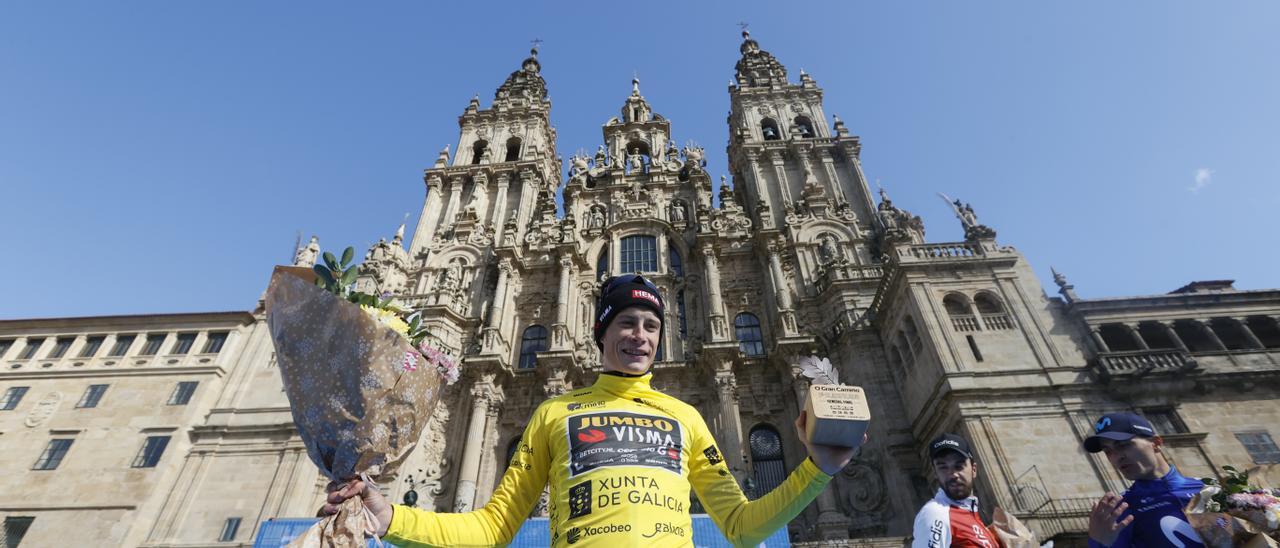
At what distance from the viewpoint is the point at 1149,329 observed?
15.4 meters

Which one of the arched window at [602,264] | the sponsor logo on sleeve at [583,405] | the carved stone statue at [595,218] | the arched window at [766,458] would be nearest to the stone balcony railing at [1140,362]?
the arched window at [766,458]

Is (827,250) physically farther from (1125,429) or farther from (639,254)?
(1125,429)

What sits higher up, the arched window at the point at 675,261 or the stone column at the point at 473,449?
the arched window at the point at 675,261

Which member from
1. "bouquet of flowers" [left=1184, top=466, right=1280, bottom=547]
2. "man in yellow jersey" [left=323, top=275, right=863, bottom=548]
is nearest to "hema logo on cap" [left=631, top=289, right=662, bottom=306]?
"man in yellow jersey" [left=323, top=275, right=863, bottom=548]

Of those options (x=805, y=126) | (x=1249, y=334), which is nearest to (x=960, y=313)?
(x=1249, y=334)

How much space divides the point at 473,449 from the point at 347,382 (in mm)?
A: 16649

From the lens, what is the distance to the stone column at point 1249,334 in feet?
47.0

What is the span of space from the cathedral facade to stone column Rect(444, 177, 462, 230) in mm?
132

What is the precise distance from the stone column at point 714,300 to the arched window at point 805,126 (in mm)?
10736

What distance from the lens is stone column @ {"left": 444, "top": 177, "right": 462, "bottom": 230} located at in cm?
2804

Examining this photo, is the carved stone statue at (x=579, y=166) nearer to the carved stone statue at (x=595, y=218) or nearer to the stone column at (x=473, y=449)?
the carved stone statue at (x=595, y=218)

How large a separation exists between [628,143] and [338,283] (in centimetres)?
3110

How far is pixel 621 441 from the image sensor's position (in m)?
2.86

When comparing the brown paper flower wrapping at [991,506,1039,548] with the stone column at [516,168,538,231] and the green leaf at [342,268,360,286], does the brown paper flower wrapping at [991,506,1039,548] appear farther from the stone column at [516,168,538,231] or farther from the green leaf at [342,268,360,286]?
the stone column at [516,168,538,231]
